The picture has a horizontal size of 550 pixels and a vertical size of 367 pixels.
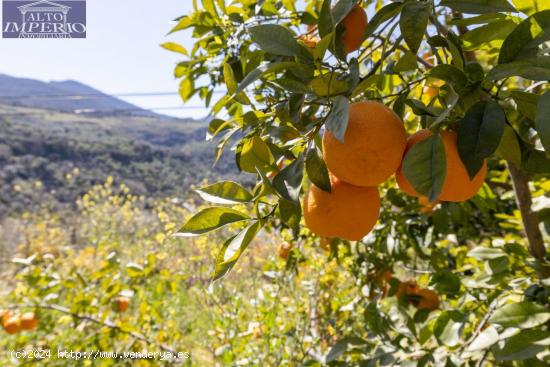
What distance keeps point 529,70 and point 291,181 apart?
0.68 feet

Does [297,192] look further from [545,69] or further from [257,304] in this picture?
[257,304]

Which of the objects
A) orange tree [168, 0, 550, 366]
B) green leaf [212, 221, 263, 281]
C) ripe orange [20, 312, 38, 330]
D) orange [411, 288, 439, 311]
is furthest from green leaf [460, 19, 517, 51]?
ripe orange [20, 312, 38, 330]

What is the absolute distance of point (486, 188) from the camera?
2.69 feet

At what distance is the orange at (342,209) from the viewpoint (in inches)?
16.9

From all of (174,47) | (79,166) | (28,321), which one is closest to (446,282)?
(174,47)

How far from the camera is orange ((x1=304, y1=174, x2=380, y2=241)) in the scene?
0.43 metres

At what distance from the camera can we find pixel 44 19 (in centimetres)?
251

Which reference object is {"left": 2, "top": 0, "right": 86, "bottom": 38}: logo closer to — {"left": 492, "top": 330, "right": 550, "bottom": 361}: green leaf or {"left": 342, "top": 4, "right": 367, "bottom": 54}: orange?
{"left": 342, "top": 4, "right": 367, "bottom": 54}: orange

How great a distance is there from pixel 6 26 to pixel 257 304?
2.31m

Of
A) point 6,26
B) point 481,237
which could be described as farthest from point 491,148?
point 6,26

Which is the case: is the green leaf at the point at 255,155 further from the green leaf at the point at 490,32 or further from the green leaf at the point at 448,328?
the green leaf at the point at 448,328

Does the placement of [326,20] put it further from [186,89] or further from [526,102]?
[186,89]

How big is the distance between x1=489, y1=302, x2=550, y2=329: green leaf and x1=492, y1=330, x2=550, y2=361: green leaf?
13mm

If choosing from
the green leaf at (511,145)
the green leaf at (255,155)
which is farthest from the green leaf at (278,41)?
the green leaf at (511,145)
